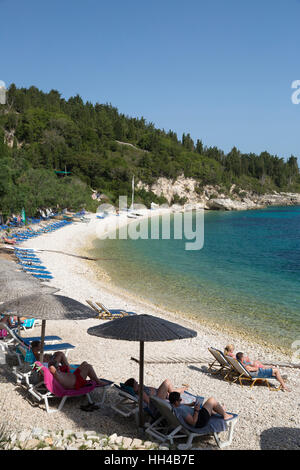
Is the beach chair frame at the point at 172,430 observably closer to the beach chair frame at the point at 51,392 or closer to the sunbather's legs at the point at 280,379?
the beach chair frame at the point at 51,392

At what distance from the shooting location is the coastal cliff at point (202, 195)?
98.9m

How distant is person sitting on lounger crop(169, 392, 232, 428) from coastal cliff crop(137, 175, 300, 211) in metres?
86.3

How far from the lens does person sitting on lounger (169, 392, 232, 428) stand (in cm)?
530

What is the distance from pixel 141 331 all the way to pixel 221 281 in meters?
16.3

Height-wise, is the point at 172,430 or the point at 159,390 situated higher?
the point at 159,390

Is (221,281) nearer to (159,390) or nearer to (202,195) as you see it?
(159,390)

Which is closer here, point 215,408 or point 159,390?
point 215,408

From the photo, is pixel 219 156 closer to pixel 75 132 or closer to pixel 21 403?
pixel 75 132

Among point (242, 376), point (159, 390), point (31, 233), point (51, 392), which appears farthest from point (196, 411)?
point (31, 233)

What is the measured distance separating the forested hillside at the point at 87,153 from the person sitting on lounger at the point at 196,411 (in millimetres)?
37622

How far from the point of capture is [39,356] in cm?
725

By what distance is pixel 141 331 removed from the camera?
541cm

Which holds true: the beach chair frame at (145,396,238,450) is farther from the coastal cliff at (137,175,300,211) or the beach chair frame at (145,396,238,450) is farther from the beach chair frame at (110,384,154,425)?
the coastal cliff at (137,175,300,211)

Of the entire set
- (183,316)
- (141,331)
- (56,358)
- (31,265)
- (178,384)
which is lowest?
(183,316)
